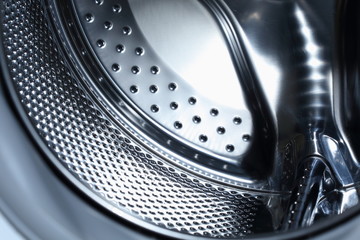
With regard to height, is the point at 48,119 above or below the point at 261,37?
below

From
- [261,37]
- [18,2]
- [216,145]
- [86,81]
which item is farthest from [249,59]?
[18,2]

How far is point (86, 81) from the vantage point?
0.88 metres

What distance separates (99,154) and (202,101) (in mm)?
222

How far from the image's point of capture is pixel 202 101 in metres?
0.93

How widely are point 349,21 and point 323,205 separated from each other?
0.34 metres

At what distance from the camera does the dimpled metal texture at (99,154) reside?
749mm

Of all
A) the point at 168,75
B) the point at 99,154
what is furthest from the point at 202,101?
the point at 99,154

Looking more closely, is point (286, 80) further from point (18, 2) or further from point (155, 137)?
point (18, 2)

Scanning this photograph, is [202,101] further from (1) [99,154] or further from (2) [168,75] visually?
(1) [99,154]

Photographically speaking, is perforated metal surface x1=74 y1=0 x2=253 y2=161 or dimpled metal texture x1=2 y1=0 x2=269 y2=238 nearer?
dimpled metal texture x1=2 y1=0 x2=269 y2=238

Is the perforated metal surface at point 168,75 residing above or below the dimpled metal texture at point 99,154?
above

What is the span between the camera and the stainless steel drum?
0.80 m

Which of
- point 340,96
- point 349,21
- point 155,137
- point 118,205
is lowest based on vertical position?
point 118,205

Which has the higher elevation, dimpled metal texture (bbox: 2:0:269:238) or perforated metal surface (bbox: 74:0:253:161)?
perforated metal surface (bbox: 74:0:253:161)
